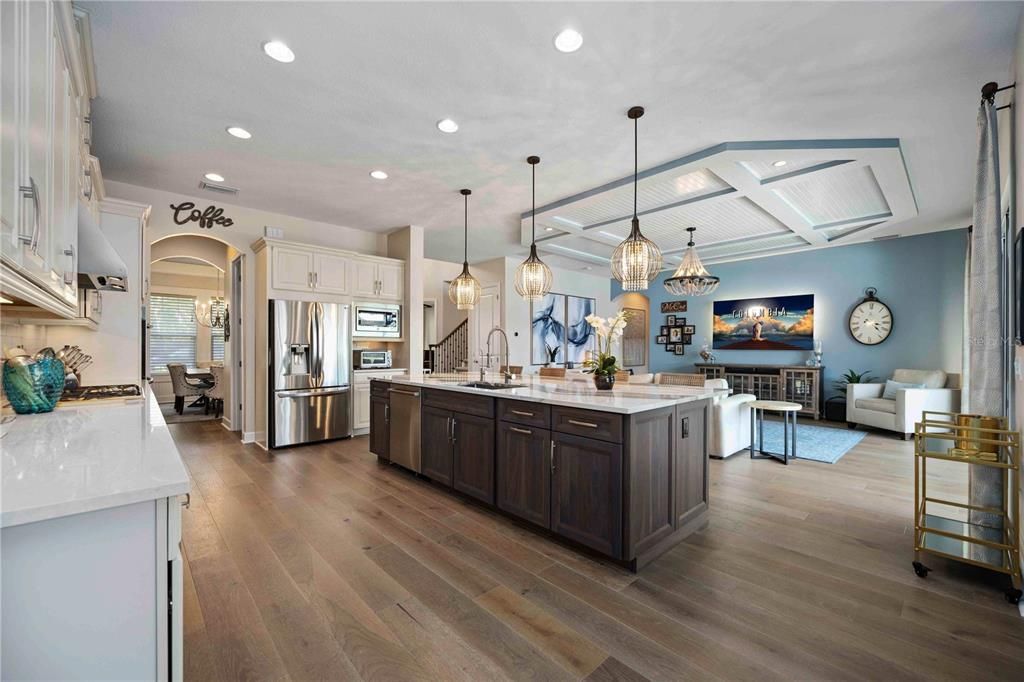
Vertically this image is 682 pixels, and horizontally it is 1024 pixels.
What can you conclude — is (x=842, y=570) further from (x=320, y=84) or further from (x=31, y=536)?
(x=320, y=84)

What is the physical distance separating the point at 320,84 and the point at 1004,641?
443 cm

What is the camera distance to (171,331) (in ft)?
27.7

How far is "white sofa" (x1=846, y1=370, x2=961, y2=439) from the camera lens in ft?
17.9

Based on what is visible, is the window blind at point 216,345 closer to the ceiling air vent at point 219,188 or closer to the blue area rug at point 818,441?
the ceiling air vent at point 219,188

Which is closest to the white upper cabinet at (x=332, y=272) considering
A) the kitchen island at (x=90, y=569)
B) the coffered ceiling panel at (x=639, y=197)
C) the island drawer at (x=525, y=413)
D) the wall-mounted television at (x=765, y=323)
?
the coffered ceiling panel at (x=639, y=197)

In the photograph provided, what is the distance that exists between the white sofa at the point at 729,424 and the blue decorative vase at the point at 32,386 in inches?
190

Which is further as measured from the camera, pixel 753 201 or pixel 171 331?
pixel 171 331

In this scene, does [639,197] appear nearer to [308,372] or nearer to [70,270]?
[308,372]

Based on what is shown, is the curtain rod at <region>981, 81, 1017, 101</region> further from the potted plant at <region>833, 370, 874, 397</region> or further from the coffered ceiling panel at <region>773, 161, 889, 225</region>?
the potted plant at <region>833, 370, 874, 397</region>

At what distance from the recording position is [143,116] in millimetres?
3102

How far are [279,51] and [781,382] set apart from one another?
8027 mm

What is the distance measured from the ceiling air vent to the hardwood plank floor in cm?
315

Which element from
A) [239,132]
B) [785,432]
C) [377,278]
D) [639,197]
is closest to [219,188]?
[239,132]

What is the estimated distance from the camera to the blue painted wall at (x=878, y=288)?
612cm
